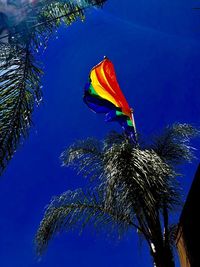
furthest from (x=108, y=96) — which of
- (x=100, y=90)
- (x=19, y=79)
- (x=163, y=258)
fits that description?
(x=19, y=79)

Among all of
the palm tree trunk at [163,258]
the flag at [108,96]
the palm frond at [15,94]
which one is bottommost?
the palm tree trunk at [163,258]

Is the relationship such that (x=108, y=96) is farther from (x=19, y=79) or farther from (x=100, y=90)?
(x=19, y=79)

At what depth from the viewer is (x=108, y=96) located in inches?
356

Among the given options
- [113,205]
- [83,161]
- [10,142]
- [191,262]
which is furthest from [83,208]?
[10,142]

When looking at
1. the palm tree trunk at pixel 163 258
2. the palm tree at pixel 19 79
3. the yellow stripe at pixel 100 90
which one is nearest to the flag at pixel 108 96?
the yellow stripe at pixel 100 90

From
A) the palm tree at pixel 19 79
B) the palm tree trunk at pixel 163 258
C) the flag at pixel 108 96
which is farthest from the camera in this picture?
the flag at pixel 108 96

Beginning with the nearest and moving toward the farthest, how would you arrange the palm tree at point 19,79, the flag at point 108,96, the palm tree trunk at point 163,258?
the palm tree at point 19,79 → the palm tree trunk at point 163,258 → the flag at point 108,96

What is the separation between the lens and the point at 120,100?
8977mm

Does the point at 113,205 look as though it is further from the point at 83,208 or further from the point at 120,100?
the point at 120,100

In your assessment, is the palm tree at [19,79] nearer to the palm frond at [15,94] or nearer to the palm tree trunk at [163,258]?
the palm frond at [15,94]

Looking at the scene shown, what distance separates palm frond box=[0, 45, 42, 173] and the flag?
487 cm

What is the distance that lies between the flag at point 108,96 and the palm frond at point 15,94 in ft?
16.0

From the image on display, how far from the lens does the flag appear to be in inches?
355

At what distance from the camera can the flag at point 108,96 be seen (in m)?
9.01
